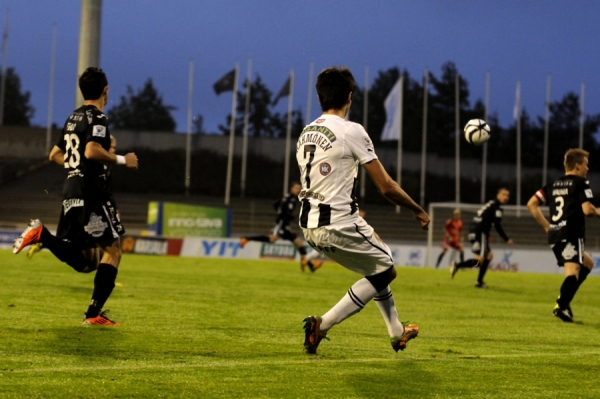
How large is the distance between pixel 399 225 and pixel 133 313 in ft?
116

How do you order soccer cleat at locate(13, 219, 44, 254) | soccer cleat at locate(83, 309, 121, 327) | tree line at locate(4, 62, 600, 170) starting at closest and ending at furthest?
soccer cleat at locate(83, 309, 121, 327), soccer cleat at locate(13, 219, 44, 254), tree line at locate(4, 62, 600, 170)

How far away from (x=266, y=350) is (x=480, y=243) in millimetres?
13145

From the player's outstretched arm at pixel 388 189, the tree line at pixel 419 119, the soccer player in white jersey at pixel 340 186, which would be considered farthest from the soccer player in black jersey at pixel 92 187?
the tree line at pixel 419 119

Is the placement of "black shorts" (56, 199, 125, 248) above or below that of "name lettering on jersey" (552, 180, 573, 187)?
below

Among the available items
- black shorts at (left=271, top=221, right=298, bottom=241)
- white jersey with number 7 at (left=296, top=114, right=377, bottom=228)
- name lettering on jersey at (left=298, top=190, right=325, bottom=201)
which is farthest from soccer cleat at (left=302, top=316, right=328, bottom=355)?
black shorts at (left=271, top=221, right=298, bottom=241)

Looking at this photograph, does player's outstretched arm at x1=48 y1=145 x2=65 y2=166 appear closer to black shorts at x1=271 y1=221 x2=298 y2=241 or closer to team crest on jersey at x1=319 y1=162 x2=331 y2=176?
team crest on jersey at x1=319 y1=162 x2=331 y2=176

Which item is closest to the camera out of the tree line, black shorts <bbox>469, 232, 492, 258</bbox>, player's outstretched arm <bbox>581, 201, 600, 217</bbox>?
player's outstretched arm <bbox>581, 201, 600, 217</bbox>

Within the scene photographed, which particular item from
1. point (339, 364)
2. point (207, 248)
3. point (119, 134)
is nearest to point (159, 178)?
point (119, 134)

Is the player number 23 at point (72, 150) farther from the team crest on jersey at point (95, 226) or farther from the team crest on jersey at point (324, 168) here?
the team crest on jersey at point (324, 168)

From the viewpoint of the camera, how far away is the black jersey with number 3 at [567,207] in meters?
11.0

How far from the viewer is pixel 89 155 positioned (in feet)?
25.2

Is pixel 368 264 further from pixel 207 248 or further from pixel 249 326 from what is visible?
pixel 207 248

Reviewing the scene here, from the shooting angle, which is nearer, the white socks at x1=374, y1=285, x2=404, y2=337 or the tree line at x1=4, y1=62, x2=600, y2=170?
the white socks at x1=374, y1=285, x2=404, y2=337

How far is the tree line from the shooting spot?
79.9 metres
